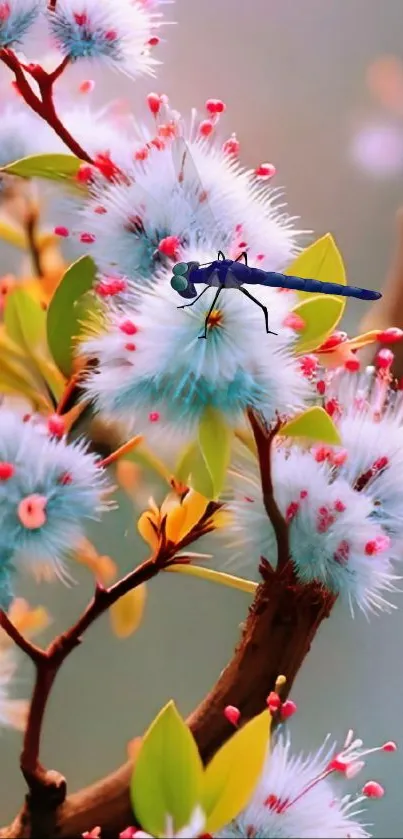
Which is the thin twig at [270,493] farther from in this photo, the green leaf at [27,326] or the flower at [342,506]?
the green leaf at [27,326]

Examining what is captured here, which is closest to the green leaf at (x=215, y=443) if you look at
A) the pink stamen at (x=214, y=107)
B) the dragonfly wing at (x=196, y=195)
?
the dragonfly wing at (x=196, y=195)

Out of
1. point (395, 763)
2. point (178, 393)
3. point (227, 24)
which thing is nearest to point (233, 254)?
point (178, 393)

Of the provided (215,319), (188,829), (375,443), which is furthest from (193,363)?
(188,829)

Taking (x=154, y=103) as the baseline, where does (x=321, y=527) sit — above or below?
below

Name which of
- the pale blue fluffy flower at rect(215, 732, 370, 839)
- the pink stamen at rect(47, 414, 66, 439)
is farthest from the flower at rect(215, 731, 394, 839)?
the pink stamen at rect(47, 414, 66, 439)

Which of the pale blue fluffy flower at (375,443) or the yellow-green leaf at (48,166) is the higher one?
the yellow-green leaf at (48,166)

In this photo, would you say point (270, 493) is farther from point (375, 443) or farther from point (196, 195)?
point (196, 195)
